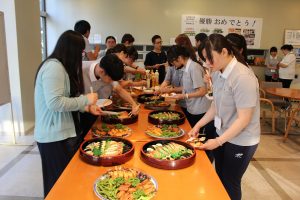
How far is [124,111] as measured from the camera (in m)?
2.28

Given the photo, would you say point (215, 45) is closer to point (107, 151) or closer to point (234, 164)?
point (234, 164)

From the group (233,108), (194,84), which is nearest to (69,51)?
(233,108)

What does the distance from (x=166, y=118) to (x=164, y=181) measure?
0.88 meters

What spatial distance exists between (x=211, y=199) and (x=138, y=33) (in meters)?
5.40

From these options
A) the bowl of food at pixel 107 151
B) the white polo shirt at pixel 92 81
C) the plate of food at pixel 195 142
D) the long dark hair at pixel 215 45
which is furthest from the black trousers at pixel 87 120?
the long dark hair at pixel 215 45

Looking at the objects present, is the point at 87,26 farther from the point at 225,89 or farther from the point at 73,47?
the point at 225,89

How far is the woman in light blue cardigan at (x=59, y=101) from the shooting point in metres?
1.40

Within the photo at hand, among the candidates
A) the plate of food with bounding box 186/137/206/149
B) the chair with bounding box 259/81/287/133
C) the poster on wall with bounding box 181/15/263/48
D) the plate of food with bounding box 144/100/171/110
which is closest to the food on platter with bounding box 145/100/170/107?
the plate of food with bounding box 144/100/171/110

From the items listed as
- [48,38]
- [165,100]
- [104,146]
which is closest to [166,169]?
[104,146]

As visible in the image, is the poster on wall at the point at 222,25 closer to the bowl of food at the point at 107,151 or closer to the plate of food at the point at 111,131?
the plate of food at the point at 111,131

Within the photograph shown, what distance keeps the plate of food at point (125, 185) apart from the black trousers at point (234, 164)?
1.94 feet

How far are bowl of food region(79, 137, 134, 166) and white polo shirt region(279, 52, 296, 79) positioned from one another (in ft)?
18.3

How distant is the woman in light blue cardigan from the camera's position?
1396 millimetres

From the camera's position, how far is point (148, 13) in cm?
608
